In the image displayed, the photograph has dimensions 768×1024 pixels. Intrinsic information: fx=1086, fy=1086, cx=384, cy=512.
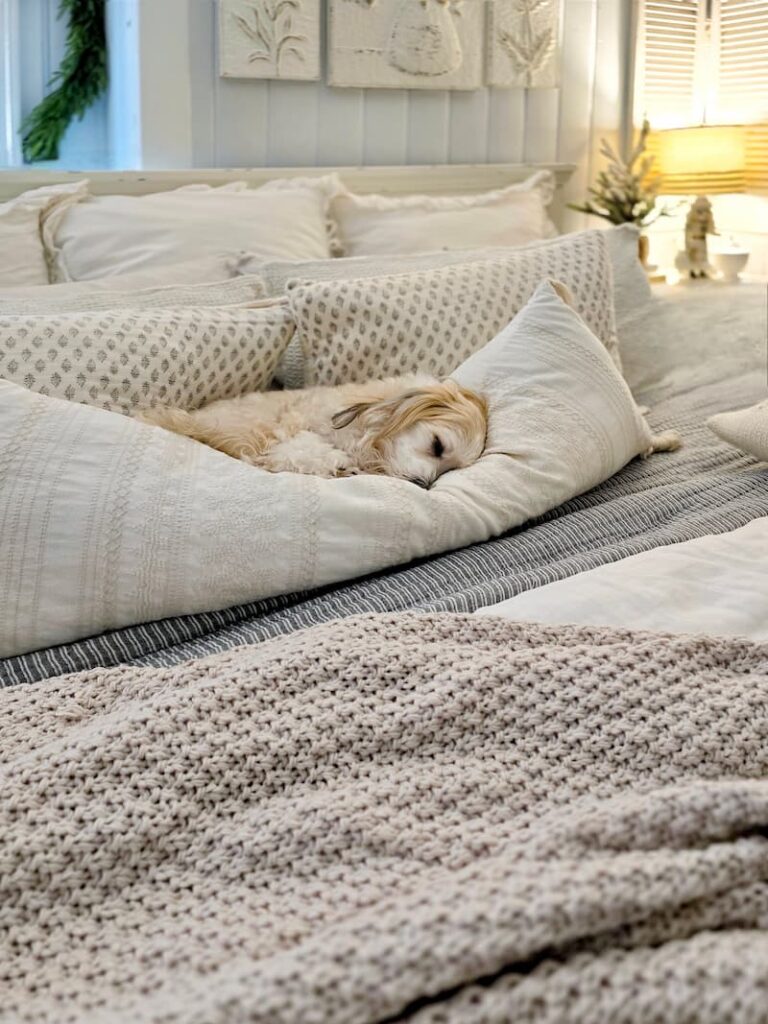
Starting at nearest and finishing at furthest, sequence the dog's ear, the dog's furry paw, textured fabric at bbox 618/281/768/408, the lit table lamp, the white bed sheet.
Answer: the white bed sheet → the dog's ear → the dog's furry paw → textured fabric at bbox 618/281/768/408 → the lit table lamp

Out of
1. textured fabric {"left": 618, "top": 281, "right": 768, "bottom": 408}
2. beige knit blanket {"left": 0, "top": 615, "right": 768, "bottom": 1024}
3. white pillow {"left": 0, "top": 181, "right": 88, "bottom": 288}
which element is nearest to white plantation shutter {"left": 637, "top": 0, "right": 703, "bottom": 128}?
textured fabric {"left": 618, "top": 281, "right": 768, "bottom": 408}

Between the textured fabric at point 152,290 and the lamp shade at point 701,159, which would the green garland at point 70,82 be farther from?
the lamp shade at point 701,159

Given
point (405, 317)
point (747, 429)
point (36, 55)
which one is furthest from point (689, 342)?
point (36, 55)

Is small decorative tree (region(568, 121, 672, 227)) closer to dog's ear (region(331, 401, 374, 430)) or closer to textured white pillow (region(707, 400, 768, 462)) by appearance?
textured white pillow (region(707, 400, 768, 462))

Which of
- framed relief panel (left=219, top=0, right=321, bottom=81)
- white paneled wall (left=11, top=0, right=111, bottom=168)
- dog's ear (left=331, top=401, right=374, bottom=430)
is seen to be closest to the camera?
dog's ear (left=331, top=401, right=374, bottom=430)

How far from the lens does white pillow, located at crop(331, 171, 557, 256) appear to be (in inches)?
95.5

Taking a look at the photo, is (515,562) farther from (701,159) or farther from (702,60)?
(702,60)

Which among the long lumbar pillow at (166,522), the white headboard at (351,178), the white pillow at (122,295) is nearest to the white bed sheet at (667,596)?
the long lumbar pillow at (166,522)

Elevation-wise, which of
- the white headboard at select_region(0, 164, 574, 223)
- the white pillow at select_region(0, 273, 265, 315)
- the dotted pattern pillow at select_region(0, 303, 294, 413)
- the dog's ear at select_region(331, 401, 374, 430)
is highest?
the white headboard at select_region(0, 164, 574, 223)

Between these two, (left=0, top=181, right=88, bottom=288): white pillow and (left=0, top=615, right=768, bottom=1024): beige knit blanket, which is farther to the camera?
(left=0, top=181, right=88, bottom=288): white pillow

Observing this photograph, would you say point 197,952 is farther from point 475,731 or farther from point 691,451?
point 691,451

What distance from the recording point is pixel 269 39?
8.29 ft

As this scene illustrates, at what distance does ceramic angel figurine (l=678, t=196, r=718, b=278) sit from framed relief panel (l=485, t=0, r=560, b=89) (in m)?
0.57

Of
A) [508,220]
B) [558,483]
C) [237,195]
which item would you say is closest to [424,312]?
[558,483]
